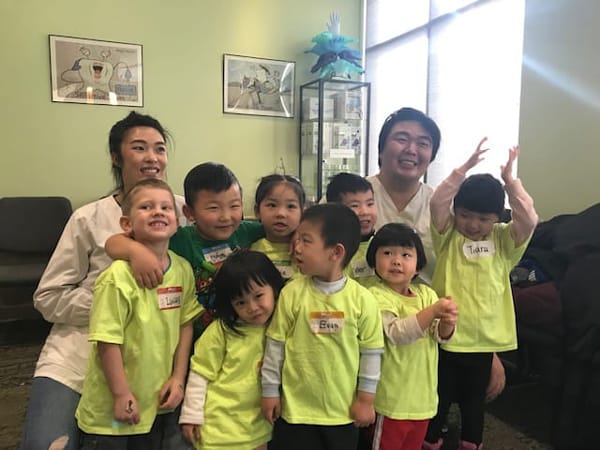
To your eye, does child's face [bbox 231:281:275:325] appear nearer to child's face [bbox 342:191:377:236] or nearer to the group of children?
the group of children

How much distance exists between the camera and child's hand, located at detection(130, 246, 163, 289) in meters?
1.31

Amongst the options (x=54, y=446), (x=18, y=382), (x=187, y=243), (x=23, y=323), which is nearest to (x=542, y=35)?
(x=187, y=243)

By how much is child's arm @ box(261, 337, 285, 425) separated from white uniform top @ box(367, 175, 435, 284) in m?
0.71

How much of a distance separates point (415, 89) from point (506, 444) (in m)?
2.97

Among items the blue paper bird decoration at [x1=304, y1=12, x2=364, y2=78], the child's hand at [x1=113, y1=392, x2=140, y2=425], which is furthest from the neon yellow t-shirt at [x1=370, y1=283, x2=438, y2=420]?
the blue paper bird decoration at [x1=304, y1=12, x2=364, y2=78]

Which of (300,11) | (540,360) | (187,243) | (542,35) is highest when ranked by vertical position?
(300,11)

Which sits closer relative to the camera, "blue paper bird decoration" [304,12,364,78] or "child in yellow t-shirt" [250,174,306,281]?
"child in yellow t-shirt" [250,174,306,281]

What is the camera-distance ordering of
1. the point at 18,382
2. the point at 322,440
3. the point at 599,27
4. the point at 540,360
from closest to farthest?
the point at 322,440
the point at 540,360
the point at 599,27
the point at 18,382

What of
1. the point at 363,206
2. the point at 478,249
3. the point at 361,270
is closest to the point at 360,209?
the point at 363,206

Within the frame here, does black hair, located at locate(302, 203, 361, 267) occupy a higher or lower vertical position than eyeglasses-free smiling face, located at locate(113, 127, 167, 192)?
lower

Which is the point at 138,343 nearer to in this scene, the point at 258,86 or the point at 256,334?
the point at 256,334

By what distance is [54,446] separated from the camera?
141cm

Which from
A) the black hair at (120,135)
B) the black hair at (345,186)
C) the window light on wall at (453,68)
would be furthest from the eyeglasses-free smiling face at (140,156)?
the window light on wall at (453,68)

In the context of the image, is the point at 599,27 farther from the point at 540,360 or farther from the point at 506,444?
the point at 506,444
